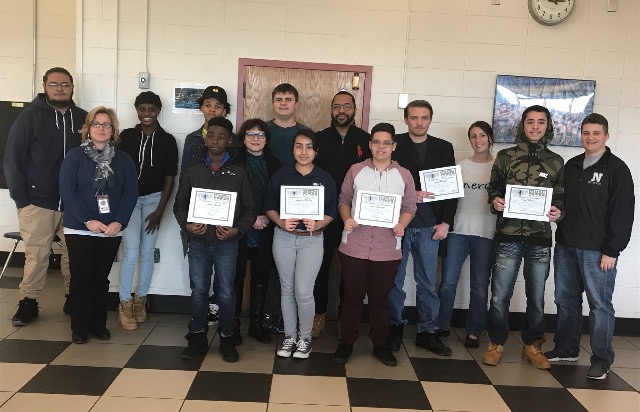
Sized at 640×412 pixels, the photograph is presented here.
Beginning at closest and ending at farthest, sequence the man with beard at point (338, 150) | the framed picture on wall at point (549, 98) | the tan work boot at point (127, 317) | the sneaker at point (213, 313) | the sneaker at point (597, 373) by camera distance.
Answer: the sneaker at point (597, 373), the man with beard at point (338, 150), the tan work boot at point (127, 317), the sneaker at point (213, 313), the framed picture on wall at point (549, 98)

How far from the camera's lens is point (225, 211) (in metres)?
3.21

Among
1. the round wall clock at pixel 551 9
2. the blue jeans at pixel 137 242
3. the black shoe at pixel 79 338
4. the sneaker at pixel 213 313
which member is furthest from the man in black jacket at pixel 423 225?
the black shoe at pixel 79 338

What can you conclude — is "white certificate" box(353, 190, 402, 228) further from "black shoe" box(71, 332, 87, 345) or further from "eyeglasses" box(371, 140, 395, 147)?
"black shoe" box(71, 332, 87, 345)

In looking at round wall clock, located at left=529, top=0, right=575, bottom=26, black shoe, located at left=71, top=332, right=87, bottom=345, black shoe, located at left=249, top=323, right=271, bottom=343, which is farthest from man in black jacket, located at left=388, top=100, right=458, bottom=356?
black shoe, located at left=71, top=332, right=87, bottom=345

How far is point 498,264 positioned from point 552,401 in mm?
906

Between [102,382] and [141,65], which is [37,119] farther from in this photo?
[102,382]

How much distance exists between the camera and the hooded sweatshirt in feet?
12.3

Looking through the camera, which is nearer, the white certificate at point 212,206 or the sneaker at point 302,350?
the white certificate at point 212,206

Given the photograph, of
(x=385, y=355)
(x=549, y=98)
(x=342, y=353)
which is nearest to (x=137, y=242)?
(x=342, y=353)

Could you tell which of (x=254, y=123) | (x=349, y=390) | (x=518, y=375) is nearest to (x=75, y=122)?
(x=254, y=123)

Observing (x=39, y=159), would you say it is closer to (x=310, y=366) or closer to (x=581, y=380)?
(x=310, y=366)

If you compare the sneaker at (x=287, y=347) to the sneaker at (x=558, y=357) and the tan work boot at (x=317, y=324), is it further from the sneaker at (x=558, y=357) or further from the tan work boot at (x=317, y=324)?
the sneaker at (x=558, y=357)

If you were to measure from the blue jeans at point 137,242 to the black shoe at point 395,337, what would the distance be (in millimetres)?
1947

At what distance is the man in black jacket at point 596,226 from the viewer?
3309 millimetres
